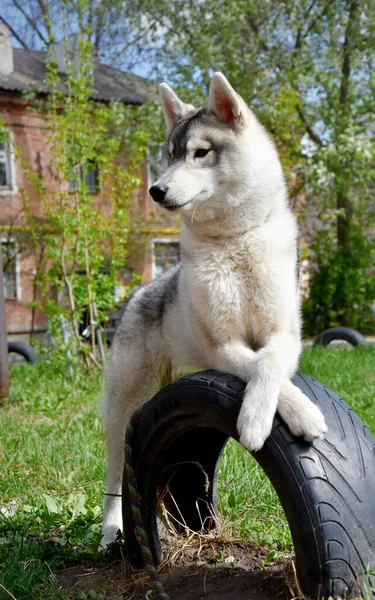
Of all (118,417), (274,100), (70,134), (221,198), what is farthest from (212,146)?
(274,100)

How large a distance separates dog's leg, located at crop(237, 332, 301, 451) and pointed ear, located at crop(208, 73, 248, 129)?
45.8 inches

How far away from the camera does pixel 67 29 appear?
8.64 metres

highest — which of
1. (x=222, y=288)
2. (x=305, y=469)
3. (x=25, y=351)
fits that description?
(x=222, y=288)

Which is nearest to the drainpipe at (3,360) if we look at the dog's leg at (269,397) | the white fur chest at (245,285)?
the white fur chest at (245,285)

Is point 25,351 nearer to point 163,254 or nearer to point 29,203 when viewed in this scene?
point 29,203

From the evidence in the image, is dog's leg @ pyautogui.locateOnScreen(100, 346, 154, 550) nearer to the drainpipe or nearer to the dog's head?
the dog's head

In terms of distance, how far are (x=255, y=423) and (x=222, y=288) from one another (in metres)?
0.70

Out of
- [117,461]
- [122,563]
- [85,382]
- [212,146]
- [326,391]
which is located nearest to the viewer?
[326,391]

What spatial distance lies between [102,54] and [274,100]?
29.3 ft

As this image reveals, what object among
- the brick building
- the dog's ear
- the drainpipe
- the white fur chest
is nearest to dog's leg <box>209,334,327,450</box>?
the white fur chest

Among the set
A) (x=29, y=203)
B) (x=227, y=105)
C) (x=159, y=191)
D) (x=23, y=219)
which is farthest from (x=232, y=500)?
(x=29, y=203)

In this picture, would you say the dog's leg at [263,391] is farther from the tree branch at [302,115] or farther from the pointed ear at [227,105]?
the tree branch at [302,115]

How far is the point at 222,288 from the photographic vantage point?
2.53 metres

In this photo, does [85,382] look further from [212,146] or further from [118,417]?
[212,146]
